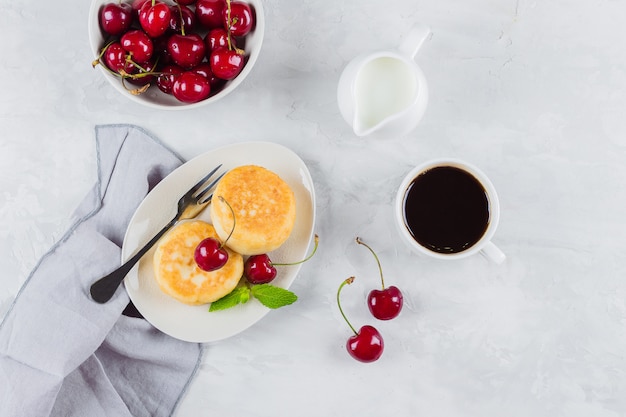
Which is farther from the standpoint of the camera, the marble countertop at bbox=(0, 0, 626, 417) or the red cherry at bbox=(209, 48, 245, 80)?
the marble countertop at bbox=(0, 0, 626, 417)

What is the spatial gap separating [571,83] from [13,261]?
1.04 meters

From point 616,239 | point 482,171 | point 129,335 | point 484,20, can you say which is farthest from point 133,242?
point 616,239

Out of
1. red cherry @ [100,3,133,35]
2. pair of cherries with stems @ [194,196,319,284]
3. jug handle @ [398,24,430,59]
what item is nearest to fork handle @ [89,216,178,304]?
pair of cherries with stems @ [194,196,319,284]

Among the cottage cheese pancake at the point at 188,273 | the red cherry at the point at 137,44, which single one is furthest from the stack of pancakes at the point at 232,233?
the red cherry at the point at 137,44

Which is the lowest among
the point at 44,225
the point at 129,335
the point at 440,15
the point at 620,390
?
the point at 620,390

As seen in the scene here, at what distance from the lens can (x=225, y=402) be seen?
3.51ft

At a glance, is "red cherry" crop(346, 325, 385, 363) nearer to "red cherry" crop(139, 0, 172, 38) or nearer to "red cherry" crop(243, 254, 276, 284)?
"red cherry" crop(243, 254, 276, 284)

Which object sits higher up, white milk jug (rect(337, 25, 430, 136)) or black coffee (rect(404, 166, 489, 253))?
white milk jug (rect(337, 25, 430, 136))

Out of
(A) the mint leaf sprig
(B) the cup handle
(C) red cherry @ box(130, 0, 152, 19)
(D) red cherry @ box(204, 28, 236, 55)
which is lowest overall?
(A) the mint leaf sprig

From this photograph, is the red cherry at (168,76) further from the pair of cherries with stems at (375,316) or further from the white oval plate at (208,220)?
the pair of cherries with stems at (375,316)

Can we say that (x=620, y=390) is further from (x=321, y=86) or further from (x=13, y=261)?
(x=13, y=261)

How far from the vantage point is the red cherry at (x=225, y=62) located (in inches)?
37.2

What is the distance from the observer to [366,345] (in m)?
1.01

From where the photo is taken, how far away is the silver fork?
995 mm
